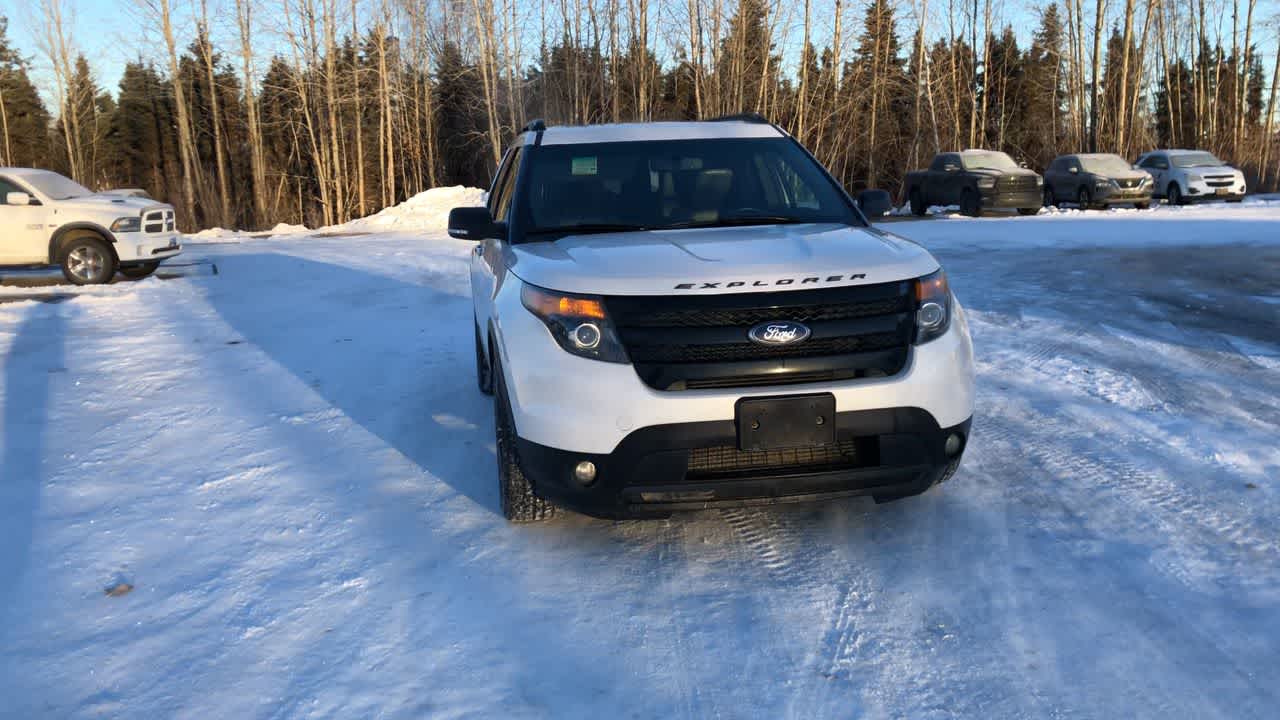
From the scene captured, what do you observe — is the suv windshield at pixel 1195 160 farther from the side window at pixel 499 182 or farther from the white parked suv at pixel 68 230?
the side window at pixel 499 182

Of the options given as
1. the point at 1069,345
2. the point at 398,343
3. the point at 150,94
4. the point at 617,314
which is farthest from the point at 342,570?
the point at 150,94

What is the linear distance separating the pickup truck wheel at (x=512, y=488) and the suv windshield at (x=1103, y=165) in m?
26.0

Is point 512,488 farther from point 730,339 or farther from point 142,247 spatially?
point 142,247

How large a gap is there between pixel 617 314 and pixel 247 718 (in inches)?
68.4

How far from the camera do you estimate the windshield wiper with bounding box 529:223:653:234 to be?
4.54m

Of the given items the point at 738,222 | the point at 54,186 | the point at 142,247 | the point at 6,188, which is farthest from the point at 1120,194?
the point at 6,188

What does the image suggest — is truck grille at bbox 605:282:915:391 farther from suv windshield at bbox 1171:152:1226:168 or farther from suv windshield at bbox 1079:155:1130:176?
suv windshield at bbox 1171:152:1226:168

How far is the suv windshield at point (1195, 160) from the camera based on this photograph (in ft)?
91.0

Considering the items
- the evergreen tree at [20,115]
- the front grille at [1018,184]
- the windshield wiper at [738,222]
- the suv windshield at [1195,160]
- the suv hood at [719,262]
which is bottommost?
the suv hood at [719,262]

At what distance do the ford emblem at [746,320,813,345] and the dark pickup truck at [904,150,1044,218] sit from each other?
22.2m

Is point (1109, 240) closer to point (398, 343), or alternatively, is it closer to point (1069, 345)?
point (1069, 345)

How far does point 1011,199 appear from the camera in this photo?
939 inches

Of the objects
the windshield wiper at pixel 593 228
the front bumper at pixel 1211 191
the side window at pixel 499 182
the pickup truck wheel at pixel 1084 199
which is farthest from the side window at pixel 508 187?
the front bumper at pixel 1211 191

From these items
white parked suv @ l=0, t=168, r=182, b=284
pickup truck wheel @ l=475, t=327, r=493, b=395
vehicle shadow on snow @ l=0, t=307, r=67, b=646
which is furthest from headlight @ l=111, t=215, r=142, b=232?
pickup truck wheel @ l=475, t=327, r=493, b=395
